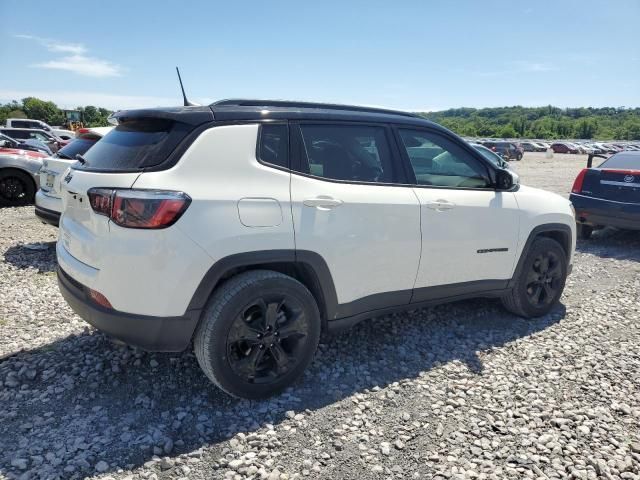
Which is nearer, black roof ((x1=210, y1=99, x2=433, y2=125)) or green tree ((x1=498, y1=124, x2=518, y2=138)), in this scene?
black roof ((x1=210, y1=99, x2=433, y2=125))

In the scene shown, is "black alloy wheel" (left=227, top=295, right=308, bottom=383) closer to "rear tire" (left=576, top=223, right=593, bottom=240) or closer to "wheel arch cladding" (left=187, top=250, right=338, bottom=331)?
"wheel arch cladding" (left=187, top=250, right=338, bottom=331)

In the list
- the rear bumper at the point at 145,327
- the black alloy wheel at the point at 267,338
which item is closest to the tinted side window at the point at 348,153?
the black alloy wheel at the point at 267,338

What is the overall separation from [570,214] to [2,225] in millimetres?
8207

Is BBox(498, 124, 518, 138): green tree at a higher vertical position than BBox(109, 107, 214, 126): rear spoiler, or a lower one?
higher

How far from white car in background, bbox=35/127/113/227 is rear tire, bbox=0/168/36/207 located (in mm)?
3465

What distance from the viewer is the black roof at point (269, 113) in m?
2.81

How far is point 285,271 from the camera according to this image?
3.12 m

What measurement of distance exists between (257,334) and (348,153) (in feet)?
4.57

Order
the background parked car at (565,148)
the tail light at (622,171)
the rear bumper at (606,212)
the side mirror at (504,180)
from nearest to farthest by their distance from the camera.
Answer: the side mirror at (504,180) → the rear bumper at (606,212) → the tail light at (622,171) → the background parked car at (565,148)

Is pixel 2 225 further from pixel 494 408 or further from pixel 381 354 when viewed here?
pixel 494 408

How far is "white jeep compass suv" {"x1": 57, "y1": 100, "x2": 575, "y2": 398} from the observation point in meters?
2.59

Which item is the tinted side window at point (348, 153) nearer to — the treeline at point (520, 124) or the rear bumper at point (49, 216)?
the rear bumper at point (49, 216)

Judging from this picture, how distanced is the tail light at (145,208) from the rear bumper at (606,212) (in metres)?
7.23

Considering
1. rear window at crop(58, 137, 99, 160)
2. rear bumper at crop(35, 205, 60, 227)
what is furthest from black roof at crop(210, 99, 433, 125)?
rear window at crop(58, 137, 99, 160)
